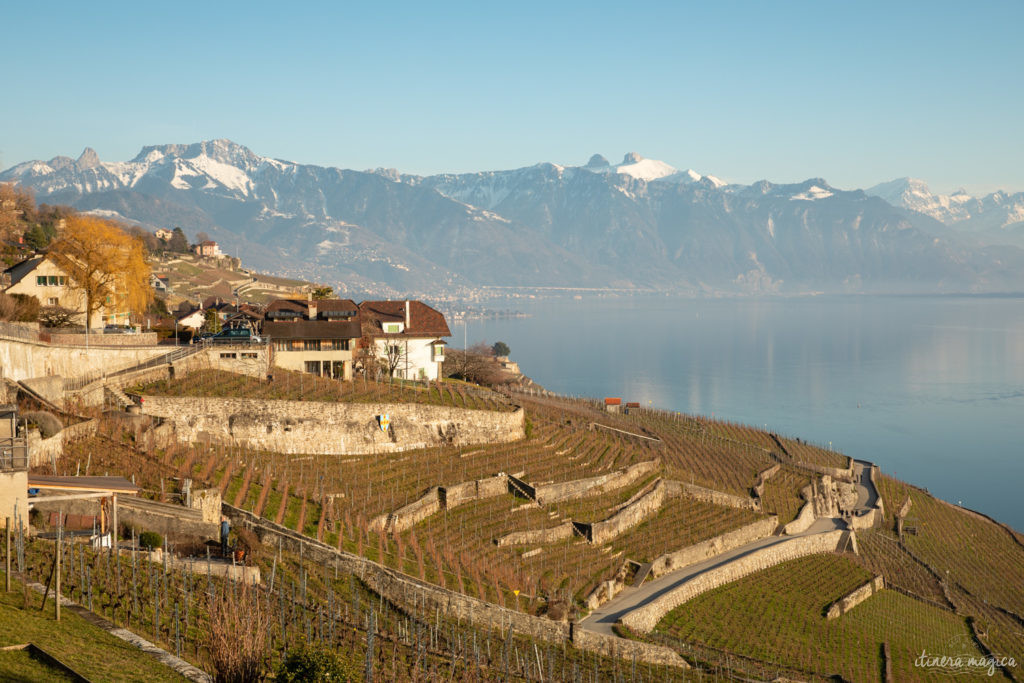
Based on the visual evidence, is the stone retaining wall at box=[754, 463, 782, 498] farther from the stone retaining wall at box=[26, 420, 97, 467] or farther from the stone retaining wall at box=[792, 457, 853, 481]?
the stone retaining wall at box=[26, 420, 97, 467]

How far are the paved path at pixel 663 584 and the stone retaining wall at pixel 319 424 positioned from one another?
1471 cm

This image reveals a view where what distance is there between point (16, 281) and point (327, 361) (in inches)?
836

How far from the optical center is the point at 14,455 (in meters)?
25.9

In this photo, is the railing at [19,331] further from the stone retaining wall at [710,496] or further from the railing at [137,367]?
the stone retaining wall at [710,496]

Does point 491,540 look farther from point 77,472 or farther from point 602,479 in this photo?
point 77,472

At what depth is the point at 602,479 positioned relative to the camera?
55156 millimetres

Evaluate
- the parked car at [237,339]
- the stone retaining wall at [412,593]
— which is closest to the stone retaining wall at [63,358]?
the parked car at [237,339]

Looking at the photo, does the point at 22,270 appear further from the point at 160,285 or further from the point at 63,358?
the point at 160,285

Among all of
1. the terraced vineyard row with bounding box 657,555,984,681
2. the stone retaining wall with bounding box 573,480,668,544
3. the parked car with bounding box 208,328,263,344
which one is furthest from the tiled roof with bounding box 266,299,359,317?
the terraced vineyard row with bounding box 657,555,984,681

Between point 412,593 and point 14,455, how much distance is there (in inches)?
586

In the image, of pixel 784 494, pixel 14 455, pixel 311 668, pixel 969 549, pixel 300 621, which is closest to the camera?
pixel 311 668

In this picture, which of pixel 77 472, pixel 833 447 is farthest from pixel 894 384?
pixel 77 472

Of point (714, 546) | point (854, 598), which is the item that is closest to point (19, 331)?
point (714, 546)

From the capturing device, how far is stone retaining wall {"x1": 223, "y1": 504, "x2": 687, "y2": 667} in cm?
3444
